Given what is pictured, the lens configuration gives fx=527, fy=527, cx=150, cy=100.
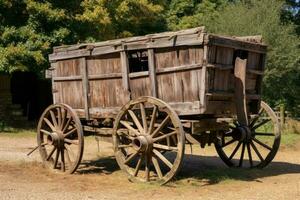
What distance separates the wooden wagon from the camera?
32.6 feet

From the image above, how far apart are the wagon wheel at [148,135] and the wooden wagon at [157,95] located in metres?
0.02

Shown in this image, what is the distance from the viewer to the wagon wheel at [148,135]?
9781mm

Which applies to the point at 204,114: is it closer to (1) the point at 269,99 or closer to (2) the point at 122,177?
(2) the point at 122,177

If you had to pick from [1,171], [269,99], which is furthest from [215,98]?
[269,99]

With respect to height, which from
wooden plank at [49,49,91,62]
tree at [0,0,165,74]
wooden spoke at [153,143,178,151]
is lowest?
wooden spoke at [153,143,178,151]

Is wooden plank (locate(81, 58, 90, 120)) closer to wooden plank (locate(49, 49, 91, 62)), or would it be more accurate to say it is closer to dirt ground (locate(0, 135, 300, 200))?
wooden plank (locate(49, 49, 91, 62))

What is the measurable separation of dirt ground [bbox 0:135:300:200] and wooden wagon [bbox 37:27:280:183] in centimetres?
43

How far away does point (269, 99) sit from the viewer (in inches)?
1257

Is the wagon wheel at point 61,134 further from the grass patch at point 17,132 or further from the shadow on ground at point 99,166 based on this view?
the grass patch at point 17,132

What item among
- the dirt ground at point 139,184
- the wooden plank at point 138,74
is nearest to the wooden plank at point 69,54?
the wooden plank at point 138,74

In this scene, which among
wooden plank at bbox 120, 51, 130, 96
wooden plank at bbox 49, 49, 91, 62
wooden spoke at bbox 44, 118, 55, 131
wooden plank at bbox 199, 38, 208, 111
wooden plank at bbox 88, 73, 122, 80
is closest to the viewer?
wooden plank at bbox 199, 38, 208, 111

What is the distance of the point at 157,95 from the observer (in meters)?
10.5

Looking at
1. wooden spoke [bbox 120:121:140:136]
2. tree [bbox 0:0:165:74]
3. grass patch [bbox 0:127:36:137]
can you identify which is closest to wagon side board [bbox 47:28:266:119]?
wooden spoke [bbox 120:121:140:136]

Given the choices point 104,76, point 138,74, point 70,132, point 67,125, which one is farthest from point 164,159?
point 67,125
